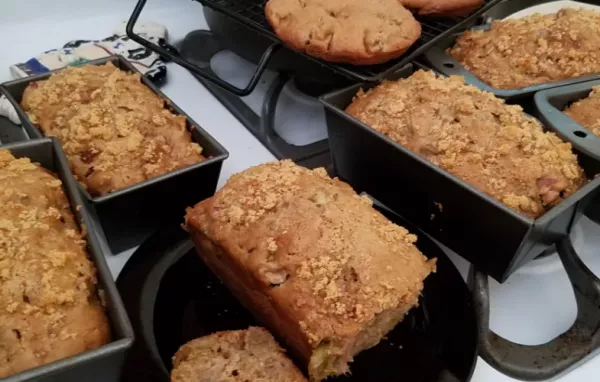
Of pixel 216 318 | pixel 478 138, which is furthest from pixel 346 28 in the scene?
pixel 216 318

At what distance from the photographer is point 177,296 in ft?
2.77

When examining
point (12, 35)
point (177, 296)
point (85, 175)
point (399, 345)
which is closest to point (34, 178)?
point (85, 175)

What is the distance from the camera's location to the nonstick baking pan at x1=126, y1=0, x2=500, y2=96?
3.48 feet

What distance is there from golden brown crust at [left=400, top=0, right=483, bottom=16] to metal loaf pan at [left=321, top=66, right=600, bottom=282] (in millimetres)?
280

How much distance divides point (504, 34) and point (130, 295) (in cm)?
85

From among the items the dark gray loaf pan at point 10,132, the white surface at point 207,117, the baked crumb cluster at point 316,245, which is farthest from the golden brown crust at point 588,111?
the dark gray loaf pan at point 10,132

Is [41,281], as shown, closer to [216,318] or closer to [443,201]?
[216,318]

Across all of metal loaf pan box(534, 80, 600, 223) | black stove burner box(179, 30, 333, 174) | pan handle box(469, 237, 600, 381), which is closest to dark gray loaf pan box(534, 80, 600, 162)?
metal loaf pan box(534, 80, 600, 223)

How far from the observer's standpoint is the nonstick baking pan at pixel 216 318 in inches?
30.3

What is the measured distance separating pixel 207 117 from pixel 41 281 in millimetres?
660

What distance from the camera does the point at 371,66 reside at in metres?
1.07

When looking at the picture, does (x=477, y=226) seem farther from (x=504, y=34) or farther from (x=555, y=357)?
(x=504, y=34)

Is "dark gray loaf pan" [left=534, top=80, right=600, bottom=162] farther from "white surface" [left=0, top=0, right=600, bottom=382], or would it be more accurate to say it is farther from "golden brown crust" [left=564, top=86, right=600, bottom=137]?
"white surface" [left=0, top=0, right=600, bottom=382]

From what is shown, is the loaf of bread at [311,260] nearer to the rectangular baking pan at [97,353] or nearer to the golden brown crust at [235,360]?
the golden brown crust at [235,360]
